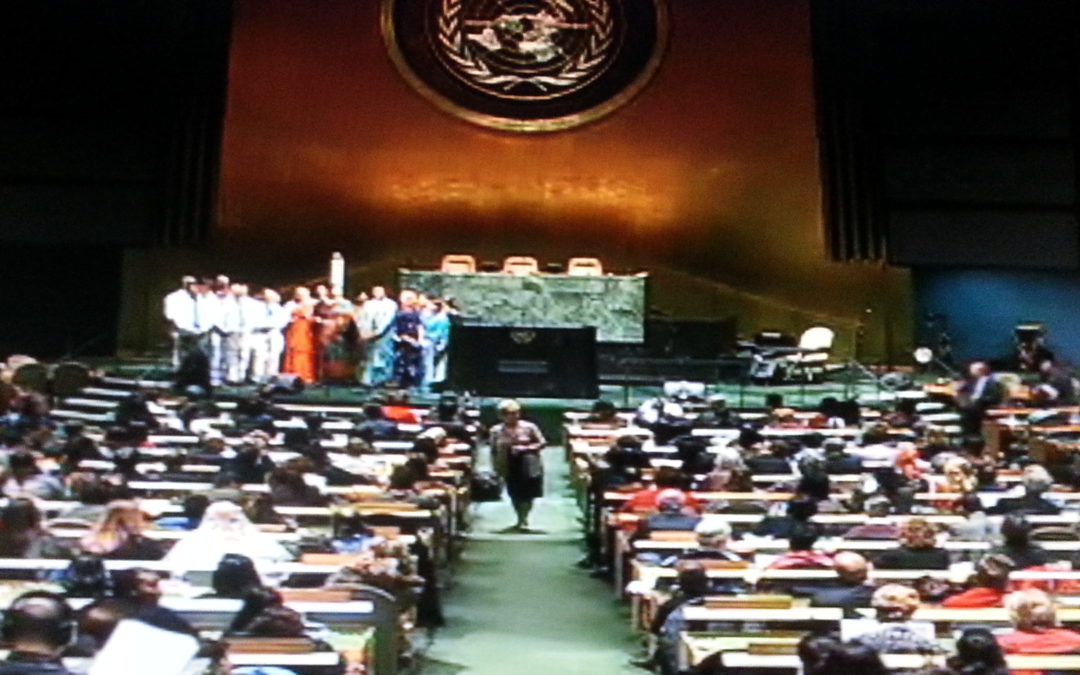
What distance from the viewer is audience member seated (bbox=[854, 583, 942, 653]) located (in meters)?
6.14

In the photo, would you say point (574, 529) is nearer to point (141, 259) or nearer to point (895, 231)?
point (895, 231)

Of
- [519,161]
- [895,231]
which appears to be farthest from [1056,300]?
[519,161]

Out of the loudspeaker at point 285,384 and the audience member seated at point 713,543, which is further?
the loudspeaker at point 285,384

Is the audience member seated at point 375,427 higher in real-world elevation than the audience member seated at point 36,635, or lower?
higher

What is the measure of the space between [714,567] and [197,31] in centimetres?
1577

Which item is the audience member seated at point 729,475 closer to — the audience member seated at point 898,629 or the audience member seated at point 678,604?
the audience member seated at point 678,604


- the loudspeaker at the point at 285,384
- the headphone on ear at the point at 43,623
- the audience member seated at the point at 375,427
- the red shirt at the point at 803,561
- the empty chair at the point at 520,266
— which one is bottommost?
the headphone on ear at the point at 43,623

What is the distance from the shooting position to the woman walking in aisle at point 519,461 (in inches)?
520

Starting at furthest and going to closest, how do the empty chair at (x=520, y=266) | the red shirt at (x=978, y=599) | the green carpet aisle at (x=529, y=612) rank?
the empty chair at (x=520, y=266) → the green carpet aisle at (x=529, y=612) → the red shirt at (x=978, y=599)

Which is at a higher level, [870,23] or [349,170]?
[870,23]

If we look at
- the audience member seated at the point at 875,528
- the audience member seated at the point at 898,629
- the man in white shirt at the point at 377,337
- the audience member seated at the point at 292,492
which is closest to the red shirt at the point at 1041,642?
the audience member seated at the point at 898,629

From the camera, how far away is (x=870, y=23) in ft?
73.8

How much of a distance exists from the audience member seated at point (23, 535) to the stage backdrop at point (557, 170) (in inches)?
622

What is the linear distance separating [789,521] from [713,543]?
36.8 inches
